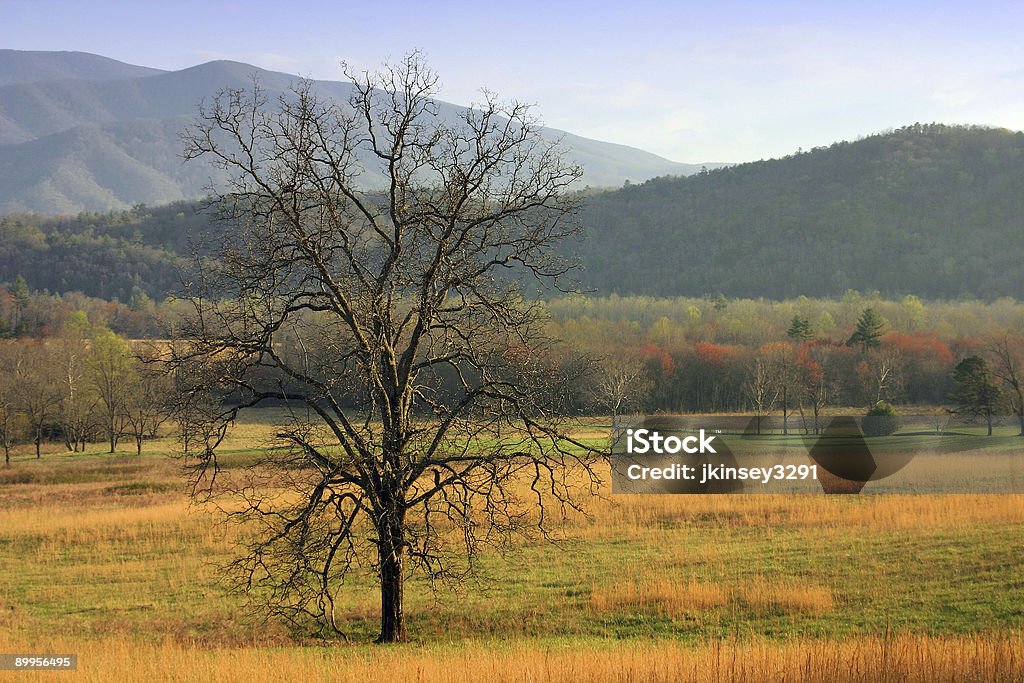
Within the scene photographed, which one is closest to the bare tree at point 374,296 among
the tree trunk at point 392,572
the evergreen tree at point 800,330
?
the tree trunk at point 392,572

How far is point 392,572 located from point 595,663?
449 centimetres

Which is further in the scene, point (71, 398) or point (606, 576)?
point (71, 398)

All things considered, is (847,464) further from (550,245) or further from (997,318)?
(997,318)

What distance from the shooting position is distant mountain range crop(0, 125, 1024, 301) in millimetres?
140750

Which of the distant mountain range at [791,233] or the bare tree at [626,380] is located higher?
the distant mountain range at [791,233]

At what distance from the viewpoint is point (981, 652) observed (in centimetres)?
1120

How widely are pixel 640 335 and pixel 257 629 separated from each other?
255 ft

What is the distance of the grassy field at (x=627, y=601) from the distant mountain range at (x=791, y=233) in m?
109

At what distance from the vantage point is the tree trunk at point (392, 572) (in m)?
14.2

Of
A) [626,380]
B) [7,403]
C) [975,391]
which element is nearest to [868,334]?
[626,380]

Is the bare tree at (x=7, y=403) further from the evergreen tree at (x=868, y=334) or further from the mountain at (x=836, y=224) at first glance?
the mountain at (x=836, y=224)

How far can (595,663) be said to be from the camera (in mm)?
11383

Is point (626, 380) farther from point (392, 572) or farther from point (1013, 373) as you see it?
point (392, 572)

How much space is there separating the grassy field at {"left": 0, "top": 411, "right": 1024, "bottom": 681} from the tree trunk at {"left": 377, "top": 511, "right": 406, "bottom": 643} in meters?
0.53
